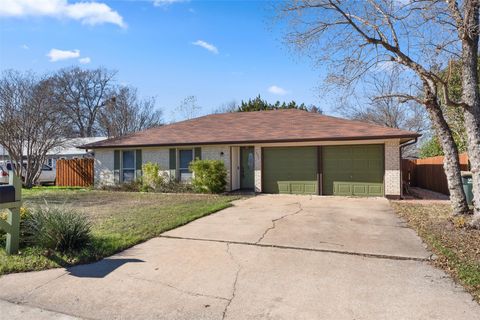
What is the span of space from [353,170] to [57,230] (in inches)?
443

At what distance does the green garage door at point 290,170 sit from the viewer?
14055 millimetres

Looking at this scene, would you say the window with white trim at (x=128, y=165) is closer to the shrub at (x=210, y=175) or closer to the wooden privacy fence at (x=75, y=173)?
the wooden privacy fence at (x=75, y=173)

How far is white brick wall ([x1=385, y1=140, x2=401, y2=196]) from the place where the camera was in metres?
12.7

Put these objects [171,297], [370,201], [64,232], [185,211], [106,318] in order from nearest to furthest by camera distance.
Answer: [106,318]
[171,297]
[64,232]
[185,211]
[370,201]

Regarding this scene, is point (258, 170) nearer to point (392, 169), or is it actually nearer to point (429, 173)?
point (392, 169)

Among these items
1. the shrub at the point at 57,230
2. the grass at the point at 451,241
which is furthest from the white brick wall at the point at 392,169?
the shrub at the point at 57,230

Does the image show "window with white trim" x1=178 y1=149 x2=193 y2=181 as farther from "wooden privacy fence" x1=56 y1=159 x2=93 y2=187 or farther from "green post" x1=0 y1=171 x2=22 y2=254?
"green post" x1=0 y1=171 x2=22 y2=254

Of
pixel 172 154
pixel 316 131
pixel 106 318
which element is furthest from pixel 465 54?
pixel 172 154

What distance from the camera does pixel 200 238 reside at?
6422mm

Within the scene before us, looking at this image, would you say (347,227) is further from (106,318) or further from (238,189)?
(238,189)

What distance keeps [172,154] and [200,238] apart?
1018 centimetres

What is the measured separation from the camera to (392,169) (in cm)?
1273

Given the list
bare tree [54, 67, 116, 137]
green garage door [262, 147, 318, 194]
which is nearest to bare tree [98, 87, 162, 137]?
bare tree [54, 67, 116, 137]

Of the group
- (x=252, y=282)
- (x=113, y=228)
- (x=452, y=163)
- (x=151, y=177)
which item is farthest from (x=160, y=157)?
(x=252, y=282)
